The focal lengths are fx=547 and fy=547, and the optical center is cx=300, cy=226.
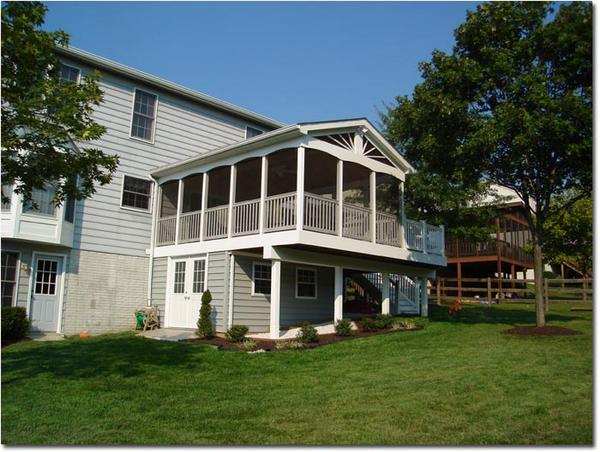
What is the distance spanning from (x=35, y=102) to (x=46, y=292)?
9.41 metres

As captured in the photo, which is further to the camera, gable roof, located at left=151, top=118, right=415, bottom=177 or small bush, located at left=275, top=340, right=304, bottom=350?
gable roof, located at left=151, top=118, right=415, bottom=177

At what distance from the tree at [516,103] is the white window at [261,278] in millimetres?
5681

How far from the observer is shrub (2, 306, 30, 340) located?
13.8 meters

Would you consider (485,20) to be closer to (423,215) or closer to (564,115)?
(564,115)

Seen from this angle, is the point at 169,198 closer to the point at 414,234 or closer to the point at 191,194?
the point at 191,194

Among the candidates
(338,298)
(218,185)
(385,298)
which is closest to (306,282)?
(385,298)

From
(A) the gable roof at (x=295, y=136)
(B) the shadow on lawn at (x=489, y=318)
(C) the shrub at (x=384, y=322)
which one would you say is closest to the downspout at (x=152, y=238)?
(A) the gable roof at (x=295, y=136)

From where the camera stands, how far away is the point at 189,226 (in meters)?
17.4

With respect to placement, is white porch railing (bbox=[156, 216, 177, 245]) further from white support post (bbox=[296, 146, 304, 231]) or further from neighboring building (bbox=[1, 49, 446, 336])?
white support post (bbox=[296, 146, 304, 231])

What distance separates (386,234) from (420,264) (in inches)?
101

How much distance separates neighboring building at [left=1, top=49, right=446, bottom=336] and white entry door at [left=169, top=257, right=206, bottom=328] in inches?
1.8

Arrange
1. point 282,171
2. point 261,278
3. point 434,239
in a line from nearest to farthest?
1. point 261,278
2. point 282,171
3. point 434,239

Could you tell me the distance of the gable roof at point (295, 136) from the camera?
46.1ft

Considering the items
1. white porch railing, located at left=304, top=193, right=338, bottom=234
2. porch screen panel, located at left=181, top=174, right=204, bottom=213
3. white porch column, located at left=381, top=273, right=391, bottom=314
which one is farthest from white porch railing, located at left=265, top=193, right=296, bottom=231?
porch screen panel, located at left=181, top=174, right=204, bottom=213
